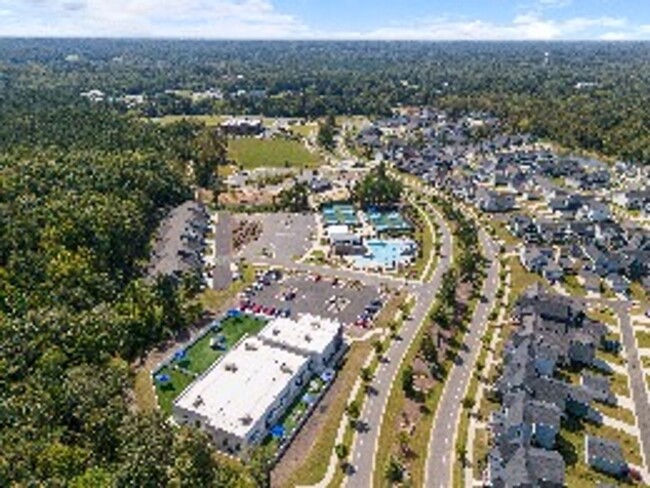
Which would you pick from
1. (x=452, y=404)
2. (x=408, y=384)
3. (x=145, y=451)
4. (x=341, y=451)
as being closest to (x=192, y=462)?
(x=145, y=451)

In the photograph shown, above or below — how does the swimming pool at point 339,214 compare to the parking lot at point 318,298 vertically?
below

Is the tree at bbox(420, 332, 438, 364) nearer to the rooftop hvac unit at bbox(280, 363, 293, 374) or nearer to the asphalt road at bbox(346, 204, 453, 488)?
the asphalt road at bbox(346, 204, 453, 488)

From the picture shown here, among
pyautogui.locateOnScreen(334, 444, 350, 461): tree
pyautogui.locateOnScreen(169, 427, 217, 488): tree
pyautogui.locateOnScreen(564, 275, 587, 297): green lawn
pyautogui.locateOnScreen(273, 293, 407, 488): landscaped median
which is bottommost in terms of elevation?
pyautogui.locateOnScreen(273, 293, 407, 488): landscaped median

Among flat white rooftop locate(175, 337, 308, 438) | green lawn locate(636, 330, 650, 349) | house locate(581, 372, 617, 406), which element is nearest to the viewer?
flat white rooftop locate(175, 337, 308, 438)

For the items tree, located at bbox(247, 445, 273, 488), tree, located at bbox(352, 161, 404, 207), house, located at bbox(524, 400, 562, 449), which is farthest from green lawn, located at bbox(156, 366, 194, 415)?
tree, located at bbox(352, 161, 404, 207)

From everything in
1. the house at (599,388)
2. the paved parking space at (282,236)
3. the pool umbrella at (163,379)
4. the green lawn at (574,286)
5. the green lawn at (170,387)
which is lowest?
the paved parking space at (282,236)

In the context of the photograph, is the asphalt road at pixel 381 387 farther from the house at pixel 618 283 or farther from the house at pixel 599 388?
the house at pixel 618 283

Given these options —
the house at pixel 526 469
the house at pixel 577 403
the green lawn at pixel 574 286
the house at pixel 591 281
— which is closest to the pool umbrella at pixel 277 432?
the house at pixel 526 469

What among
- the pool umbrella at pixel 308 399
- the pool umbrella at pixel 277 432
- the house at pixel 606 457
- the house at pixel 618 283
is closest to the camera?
the house at pixel 606 457
